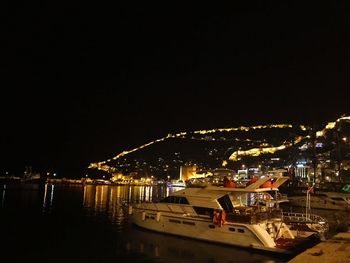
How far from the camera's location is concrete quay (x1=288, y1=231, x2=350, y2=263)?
12.9 metres

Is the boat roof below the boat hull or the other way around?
the other way around

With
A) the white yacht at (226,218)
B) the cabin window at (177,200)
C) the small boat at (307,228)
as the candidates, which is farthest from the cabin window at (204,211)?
the small boat at (307,228)

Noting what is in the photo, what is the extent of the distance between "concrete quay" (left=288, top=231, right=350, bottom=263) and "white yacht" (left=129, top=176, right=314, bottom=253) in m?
3.44

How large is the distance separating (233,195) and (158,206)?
18.2 feet

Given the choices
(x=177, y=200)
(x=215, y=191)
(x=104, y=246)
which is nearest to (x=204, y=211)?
(x=215, y=191)

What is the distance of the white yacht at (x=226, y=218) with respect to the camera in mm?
19797

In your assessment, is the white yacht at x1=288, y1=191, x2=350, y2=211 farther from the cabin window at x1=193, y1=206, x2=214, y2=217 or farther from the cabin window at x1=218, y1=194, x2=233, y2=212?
the cabin window at x1=193, y1=206, x2=214, y2=217

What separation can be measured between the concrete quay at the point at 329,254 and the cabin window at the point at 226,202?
22.9 feet

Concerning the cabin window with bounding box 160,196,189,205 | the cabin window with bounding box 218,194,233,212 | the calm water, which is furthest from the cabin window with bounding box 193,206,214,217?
the calm water

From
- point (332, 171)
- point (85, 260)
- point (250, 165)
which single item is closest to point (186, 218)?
point (85, 260)

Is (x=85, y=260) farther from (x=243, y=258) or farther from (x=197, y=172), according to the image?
(x=197, y=172)

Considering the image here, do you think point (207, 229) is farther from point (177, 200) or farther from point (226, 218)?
point (177, 200)

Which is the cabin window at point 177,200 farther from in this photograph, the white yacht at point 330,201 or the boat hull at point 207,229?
the white yacht at point 330,201

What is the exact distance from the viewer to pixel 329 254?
1382cm
